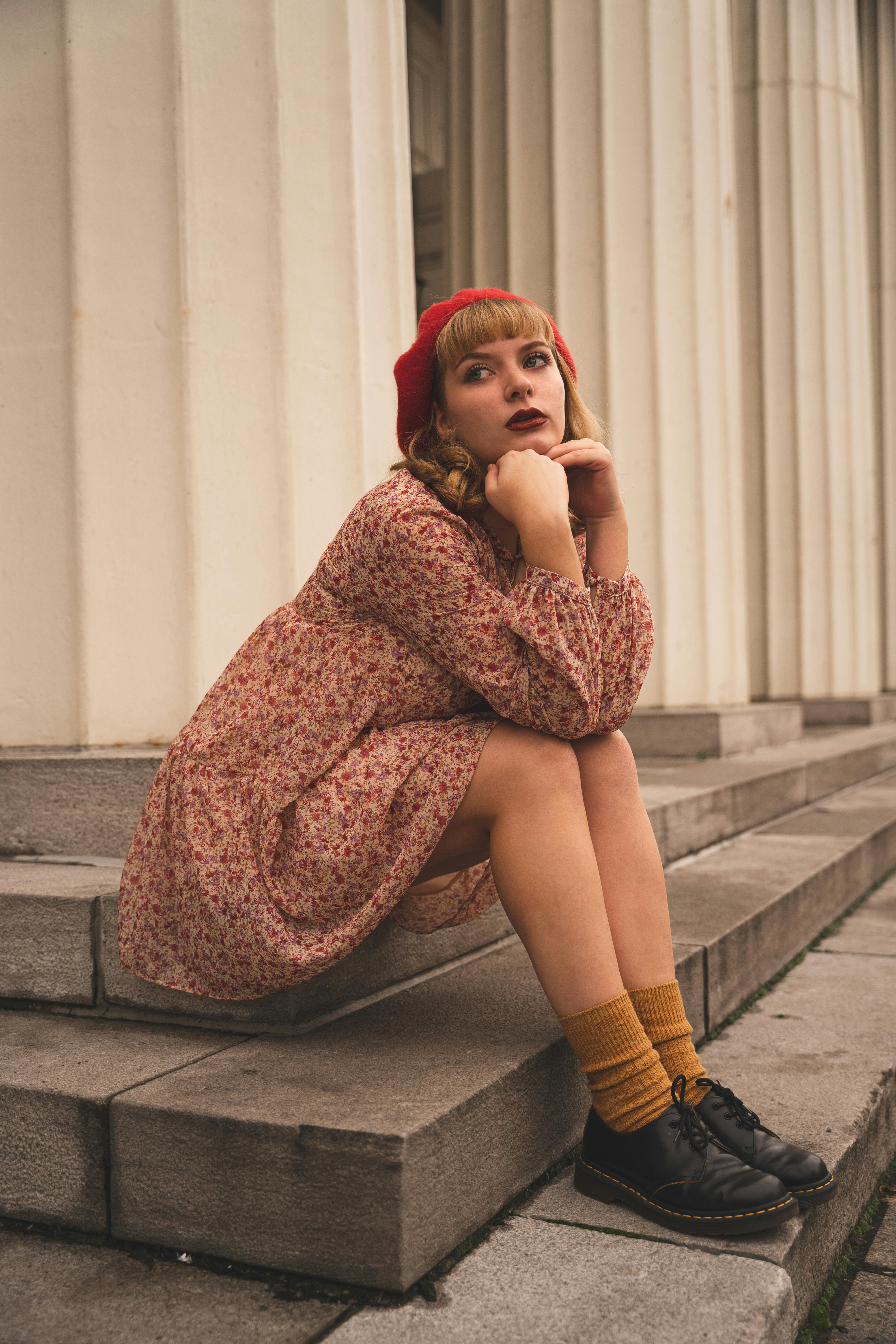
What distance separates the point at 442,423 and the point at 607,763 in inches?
29.7

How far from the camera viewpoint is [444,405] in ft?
7.28

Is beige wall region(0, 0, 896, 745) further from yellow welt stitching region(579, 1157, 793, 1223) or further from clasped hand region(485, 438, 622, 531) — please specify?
yellow welt stitching region(579, 1157, 793, 1223)

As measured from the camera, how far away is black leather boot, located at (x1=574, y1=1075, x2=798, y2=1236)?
1.65m

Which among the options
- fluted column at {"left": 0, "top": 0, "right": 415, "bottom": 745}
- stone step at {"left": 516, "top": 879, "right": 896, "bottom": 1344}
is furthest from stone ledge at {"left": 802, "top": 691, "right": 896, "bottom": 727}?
fluted column at {"left": 0, "top": 0, "right": 415, "bottom": 745}

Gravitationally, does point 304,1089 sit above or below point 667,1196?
above

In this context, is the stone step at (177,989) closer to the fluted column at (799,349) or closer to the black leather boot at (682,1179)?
the black leather boot at (682,1179)

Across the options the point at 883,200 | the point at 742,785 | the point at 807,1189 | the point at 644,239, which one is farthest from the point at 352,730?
the point at 883,200

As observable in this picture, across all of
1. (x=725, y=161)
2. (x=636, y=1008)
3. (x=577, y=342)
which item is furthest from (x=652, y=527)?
(x=636, y=1008)

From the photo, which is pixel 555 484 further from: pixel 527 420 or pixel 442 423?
pixel 442 423

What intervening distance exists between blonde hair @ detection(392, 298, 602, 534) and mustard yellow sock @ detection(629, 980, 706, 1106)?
2.96ft

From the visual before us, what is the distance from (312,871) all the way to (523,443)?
0.88 m

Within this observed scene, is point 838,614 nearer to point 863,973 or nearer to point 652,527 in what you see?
point 652,527

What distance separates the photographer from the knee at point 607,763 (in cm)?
195

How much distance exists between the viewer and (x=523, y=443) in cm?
214
